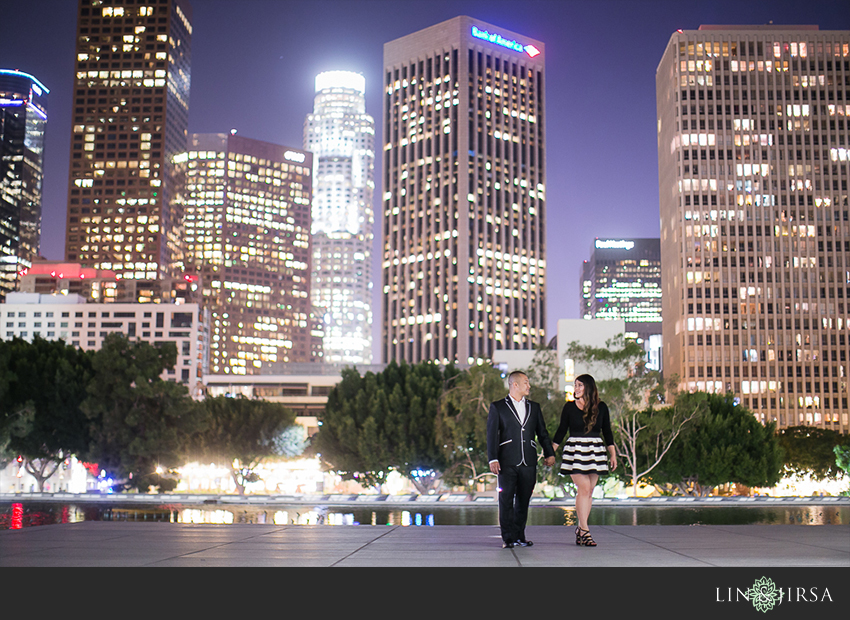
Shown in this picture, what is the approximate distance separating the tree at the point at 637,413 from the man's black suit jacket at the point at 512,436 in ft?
126

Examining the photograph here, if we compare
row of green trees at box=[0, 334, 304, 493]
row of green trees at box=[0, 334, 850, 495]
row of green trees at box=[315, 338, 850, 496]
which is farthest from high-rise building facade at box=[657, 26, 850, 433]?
row of green trees at box=[0, 334, 304, 493]

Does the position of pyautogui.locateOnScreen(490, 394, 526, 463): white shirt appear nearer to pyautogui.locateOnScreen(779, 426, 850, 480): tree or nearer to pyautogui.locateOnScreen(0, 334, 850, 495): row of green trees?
pyautogui.locateOnScreen(0, 334, 850, 495): row of green trees

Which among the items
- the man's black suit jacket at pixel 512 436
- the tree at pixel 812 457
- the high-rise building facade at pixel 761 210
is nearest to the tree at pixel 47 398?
the man's black suit jacket at pixel 512 436

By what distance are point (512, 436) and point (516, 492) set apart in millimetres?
688

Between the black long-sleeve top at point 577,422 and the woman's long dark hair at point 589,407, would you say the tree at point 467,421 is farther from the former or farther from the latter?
the woman's long dark hair at point 589,407

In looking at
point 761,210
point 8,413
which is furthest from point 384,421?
point 761,210

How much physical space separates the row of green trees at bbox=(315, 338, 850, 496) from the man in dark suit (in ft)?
125

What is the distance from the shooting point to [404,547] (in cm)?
975

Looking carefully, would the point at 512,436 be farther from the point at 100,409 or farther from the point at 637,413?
the point at 100,409
